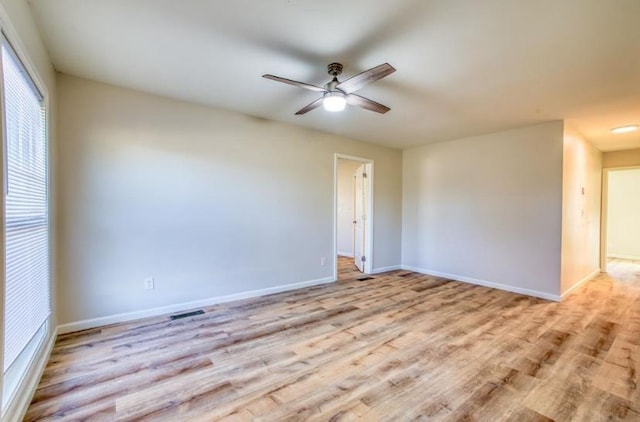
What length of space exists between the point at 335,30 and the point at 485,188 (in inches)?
148

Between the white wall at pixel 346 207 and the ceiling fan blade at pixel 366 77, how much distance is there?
4.89m

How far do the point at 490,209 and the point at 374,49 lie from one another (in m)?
3.48

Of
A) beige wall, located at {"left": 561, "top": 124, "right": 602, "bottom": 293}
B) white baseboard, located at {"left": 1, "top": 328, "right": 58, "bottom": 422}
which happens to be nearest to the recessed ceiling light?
beige wall, located at {"left": 561, "top": 124, "right": 602, "bottom": 293}

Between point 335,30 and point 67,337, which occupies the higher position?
point 335,30

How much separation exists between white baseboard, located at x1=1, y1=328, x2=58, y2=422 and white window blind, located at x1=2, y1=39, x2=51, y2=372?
0.62ft

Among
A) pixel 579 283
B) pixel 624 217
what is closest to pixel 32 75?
pixel 579 283

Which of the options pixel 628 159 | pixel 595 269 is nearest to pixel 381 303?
pixel 595 269

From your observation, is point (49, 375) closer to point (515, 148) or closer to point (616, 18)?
point (616, 18)

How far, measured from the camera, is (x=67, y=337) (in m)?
2.64

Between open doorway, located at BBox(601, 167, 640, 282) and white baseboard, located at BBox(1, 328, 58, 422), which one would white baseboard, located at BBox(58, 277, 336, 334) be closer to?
white baseboard, located at BBox(1, 328, 58, 422)

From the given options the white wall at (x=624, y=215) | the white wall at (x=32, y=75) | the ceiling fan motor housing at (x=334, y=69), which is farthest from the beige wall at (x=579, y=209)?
the white wall at (x=32, y=75)

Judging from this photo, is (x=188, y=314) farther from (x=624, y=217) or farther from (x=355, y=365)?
(x=624, y=217)

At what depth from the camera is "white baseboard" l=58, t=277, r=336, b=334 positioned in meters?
2.81

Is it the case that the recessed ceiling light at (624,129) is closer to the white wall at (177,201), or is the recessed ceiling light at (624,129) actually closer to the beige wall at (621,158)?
the beige wall at (621,158)
